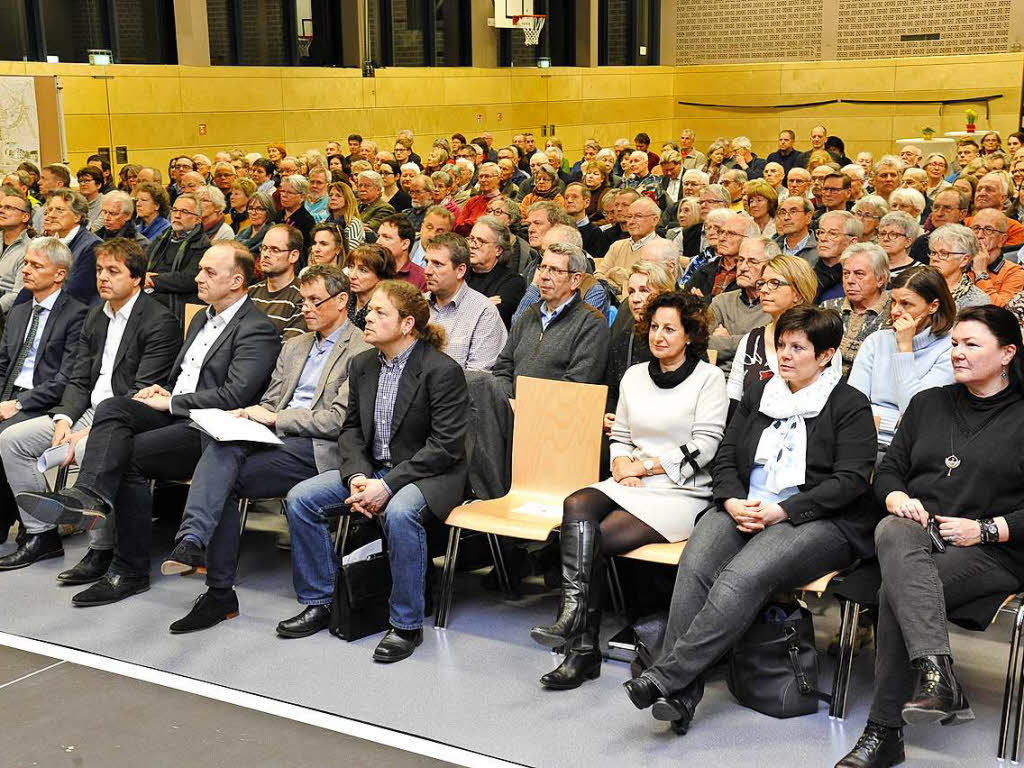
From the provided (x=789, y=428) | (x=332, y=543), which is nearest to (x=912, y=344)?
(x=789, y=428)

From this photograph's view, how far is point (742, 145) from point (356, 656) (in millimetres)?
10918

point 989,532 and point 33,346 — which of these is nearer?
point 989,532

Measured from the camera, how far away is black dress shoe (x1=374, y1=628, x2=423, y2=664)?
3.86 meters

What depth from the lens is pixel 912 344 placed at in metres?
4.03

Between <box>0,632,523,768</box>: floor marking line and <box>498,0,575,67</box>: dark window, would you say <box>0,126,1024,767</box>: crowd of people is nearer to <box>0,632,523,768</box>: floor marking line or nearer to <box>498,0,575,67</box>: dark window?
<box>0,632,523,768</box>: floor marking line

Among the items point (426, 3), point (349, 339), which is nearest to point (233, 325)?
point (349, 339)

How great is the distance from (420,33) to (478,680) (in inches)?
620

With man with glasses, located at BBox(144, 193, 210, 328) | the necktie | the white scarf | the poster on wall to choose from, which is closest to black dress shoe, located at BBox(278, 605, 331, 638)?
the white scarf

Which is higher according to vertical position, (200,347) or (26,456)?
(200,347)

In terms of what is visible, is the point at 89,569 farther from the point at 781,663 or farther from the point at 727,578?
the point at 781,663

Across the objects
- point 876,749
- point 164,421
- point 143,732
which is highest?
point 164,421

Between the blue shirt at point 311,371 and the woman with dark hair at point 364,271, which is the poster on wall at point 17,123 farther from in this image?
the blue shirt at point 311,371

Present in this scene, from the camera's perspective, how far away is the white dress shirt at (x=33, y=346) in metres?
5.25

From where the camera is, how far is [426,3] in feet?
59.0
